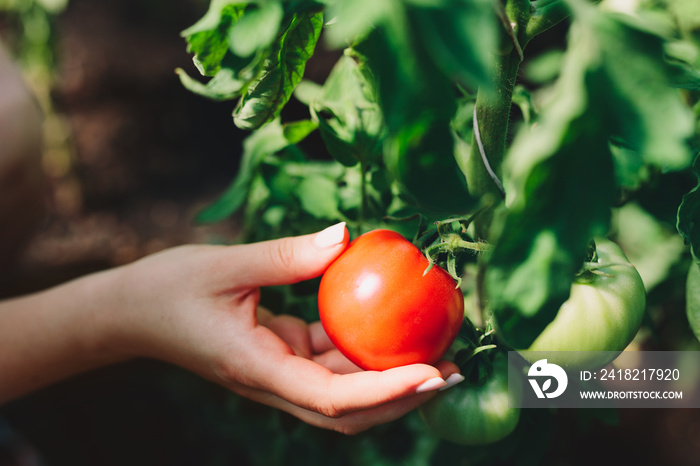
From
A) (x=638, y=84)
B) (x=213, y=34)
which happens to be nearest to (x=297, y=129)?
(x=213, y=34)

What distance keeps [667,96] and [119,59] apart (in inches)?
111

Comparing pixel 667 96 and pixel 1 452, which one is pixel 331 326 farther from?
pixel 1 452

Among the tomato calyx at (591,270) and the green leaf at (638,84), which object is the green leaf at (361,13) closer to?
the green leaf at (638,84)

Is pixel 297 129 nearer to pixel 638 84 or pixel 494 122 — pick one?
pixel 494 122

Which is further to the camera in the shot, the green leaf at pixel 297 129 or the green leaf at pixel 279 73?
the green leaf at pixel 297 129

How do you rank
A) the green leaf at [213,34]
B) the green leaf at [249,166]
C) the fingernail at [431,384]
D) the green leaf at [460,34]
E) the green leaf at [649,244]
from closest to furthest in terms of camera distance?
1. the green leaf at [460,34]
2. the green leaf at [213,34]
3. the fingernail at [431,384]
4. the green leaf at [249,166]
5. the green leaf at [649,244]

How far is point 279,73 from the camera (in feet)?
1.62

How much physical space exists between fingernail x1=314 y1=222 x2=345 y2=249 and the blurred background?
371 mm

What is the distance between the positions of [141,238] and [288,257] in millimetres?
1954

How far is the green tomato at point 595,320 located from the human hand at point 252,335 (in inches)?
4.7

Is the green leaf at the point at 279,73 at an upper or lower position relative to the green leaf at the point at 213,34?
lower

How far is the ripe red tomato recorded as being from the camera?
52 cm

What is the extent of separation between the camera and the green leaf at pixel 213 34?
1.33 ft

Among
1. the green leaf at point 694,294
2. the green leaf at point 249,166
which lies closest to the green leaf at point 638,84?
the green leaf at point 694,294
